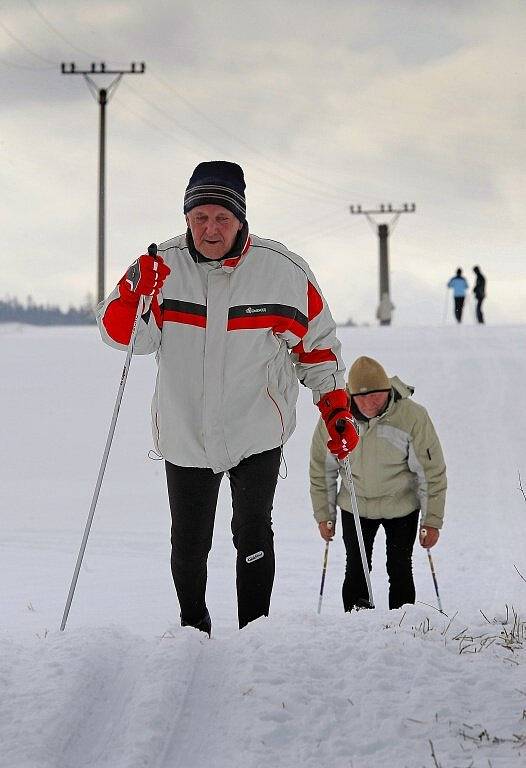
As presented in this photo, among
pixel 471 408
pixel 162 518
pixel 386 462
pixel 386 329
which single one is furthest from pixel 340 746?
pixel 386 329

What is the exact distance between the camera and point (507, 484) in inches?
474

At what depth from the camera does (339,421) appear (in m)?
4.86

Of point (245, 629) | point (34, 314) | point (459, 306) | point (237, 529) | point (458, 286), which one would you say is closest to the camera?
point (245, 629)

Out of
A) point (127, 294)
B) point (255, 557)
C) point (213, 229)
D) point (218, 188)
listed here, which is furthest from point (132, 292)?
point (255, 557)

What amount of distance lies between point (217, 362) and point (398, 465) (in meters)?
2.00

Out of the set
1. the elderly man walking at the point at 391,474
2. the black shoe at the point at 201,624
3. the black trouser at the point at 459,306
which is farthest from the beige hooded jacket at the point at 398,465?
the black trouser at the point at 459,306

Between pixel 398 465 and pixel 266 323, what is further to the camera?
pixel 398 465

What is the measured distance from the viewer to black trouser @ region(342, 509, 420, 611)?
5758 millimetres

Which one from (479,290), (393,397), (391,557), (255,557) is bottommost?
(391,557)

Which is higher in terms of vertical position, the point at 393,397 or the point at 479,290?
the point at 479,290

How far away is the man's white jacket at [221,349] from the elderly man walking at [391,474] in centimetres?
152

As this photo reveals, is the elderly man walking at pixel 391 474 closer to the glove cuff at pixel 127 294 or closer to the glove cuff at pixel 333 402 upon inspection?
the glove cuff at pixel 333 402

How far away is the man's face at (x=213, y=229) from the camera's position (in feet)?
13.7

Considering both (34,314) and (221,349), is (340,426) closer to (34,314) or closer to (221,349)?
(221,349)
